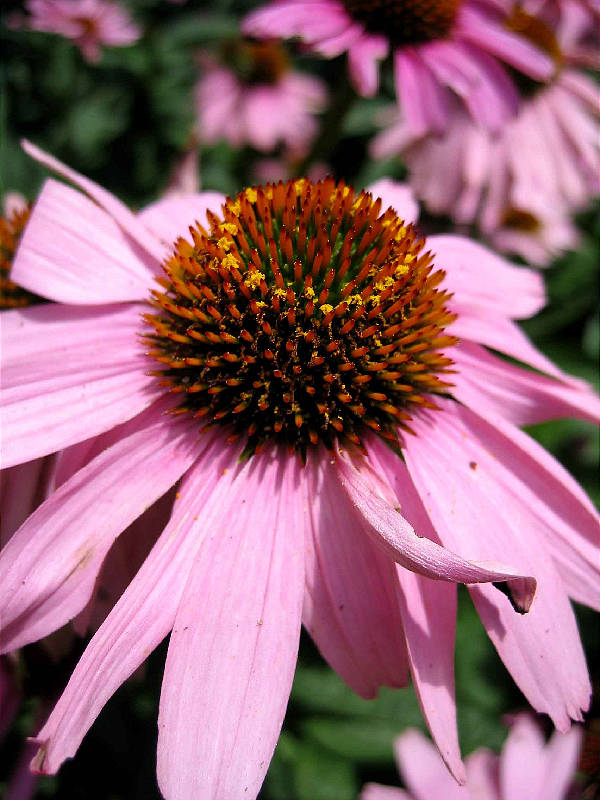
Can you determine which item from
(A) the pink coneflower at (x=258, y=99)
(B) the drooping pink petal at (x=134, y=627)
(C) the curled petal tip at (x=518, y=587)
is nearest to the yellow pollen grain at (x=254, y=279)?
(B) the drooping pink petal at (x=134, y=627)

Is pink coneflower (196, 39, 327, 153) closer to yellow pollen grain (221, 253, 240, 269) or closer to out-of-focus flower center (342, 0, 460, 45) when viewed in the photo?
out-of-focus flower center (342, 0, 460, 45)

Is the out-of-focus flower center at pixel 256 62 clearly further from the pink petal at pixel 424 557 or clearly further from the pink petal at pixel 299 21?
the pink petal at pixel 424 557

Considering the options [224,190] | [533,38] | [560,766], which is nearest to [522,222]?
[533,38]

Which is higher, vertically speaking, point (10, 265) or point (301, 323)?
point (301, 323)

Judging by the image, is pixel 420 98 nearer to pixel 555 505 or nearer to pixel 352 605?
pixel 555 505

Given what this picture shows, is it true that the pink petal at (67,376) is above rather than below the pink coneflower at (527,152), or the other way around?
below

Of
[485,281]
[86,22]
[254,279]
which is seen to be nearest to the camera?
[254,279]

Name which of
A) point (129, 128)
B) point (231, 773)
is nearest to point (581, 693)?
point (231, 773)
